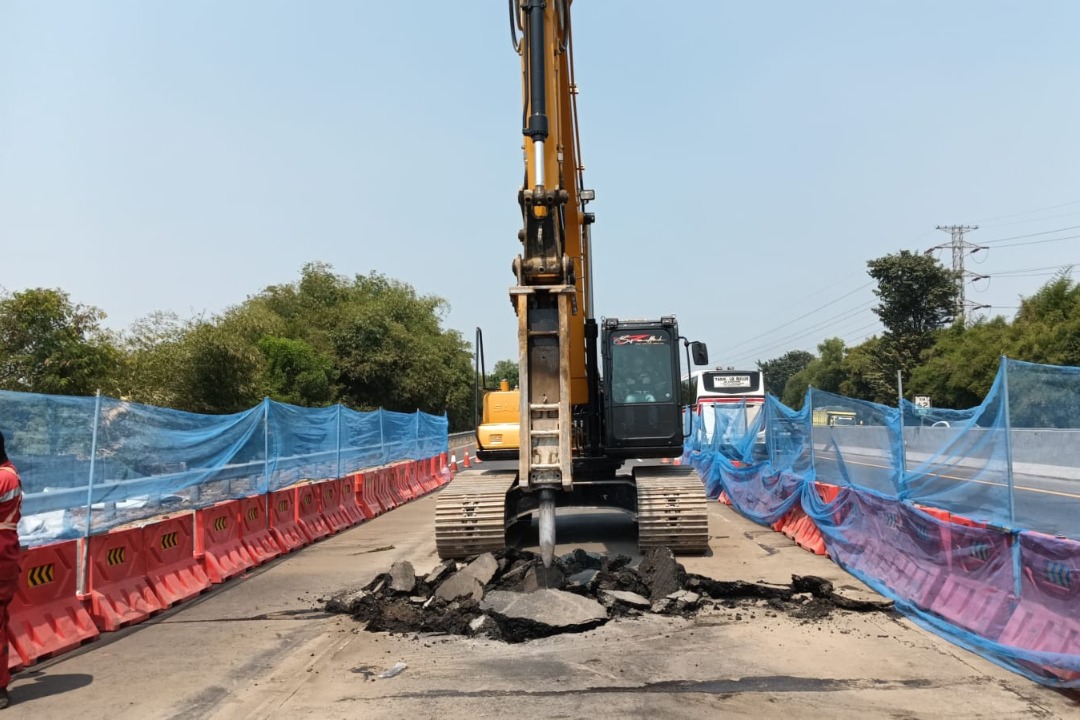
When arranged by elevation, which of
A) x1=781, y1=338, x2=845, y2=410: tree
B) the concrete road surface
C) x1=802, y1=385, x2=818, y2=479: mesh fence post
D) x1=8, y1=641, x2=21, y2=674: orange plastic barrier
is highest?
x1=781, y1=338, x2=845, y2=410: tree

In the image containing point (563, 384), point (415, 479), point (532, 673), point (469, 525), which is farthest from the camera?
point (415, 479)

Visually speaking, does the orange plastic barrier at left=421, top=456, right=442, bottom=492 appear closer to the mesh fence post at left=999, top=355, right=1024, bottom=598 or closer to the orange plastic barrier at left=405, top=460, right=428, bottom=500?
the orange plastic barrier at left=405, top=460, right=428, bottom=500

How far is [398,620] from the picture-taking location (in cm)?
809

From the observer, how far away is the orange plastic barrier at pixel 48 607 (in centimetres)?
705

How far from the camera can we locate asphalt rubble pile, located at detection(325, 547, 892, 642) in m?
7.76

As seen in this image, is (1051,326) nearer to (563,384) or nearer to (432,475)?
(432,475)

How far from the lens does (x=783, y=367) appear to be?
6181 inches

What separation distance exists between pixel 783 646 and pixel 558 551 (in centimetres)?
572

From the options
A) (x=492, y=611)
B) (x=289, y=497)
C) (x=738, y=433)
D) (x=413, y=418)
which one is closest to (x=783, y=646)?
(x=492, y=611)

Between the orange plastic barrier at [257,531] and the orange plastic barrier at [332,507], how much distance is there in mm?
2550

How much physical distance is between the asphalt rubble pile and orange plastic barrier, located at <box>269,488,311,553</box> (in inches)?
148

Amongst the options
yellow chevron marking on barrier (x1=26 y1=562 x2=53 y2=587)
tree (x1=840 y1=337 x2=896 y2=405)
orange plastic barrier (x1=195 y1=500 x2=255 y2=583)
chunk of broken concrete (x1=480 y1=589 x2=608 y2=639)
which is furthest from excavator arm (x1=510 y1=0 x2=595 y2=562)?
tree (x1=840 y1=337 x2=896 y2=405)

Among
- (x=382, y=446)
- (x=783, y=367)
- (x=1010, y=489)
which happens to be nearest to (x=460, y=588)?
(x=1010, y=489)

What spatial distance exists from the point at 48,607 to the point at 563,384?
16.7 ft
